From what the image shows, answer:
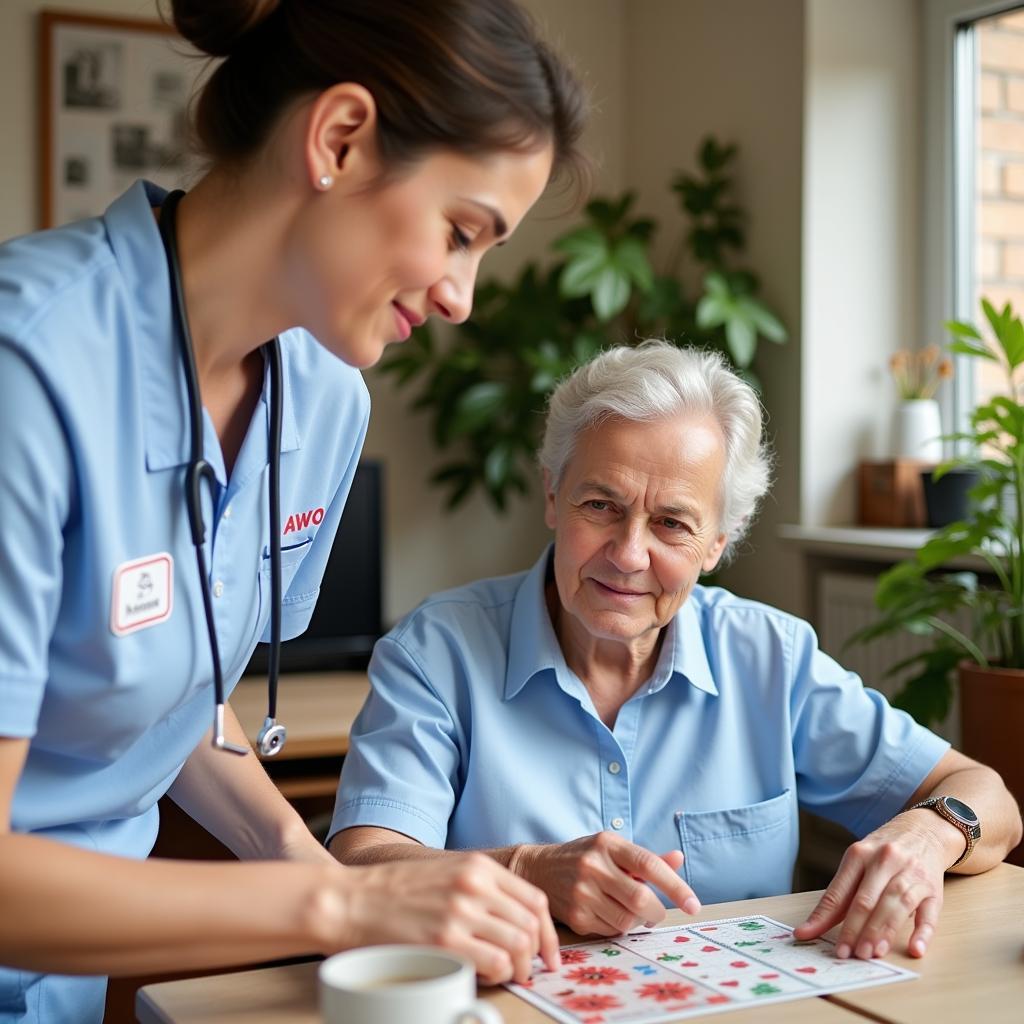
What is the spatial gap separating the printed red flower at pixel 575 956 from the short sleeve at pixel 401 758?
34 centimetres

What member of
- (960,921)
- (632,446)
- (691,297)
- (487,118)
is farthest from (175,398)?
(691,297)

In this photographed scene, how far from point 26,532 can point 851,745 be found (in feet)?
3.84

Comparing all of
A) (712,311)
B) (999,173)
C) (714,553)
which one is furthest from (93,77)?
(714,553)

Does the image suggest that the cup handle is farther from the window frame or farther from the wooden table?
the window frame

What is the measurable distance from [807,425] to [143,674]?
261 centimetres

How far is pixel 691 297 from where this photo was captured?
3.93 m

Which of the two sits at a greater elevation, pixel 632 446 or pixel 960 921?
pixel 632 446

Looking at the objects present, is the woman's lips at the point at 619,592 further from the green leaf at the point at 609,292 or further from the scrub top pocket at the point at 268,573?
the green leaf at the point at 609,292

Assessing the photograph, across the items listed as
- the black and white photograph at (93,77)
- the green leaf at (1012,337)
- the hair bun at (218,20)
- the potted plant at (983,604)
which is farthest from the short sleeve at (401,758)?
the black and white photograph at (93,77)

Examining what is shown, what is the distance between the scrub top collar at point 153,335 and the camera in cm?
110

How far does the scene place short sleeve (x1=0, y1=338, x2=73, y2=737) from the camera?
0.95 m

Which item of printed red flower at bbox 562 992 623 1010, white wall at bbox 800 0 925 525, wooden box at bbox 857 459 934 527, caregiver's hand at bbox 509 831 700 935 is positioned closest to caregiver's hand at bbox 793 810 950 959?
caregiver's hand at bbox 509 831 700 935

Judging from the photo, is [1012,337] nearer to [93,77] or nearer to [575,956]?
[575,956]

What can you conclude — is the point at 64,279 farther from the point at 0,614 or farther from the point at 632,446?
the point at 632,446
